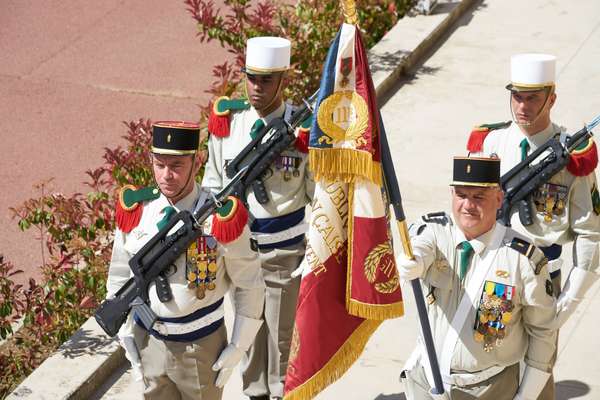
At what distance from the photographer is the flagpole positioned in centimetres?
561

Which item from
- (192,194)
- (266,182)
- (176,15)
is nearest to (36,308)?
(266,182)


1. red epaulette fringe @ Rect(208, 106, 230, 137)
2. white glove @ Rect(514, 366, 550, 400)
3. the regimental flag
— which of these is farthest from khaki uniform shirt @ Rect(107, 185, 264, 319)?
white glove @ Rect(514, 366, 550, 400)

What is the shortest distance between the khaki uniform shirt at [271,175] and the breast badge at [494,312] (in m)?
1.83

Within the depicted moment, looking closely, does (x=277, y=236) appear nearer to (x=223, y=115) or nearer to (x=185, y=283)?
(x=223, y=115)

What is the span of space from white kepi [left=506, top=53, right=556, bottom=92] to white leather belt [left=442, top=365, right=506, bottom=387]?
1745 mm

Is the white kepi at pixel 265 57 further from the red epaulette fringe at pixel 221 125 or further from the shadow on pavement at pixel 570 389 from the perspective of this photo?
the shadow on pavement at pixel 570 389

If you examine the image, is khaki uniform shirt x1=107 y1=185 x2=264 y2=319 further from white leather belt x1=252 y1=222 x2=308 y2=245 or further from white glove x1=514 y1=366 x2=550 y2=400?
white glove x1=514 y1=366 x2=550 y2=400

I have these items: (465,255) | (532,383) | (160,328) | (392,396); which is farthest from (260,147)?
(532,383)

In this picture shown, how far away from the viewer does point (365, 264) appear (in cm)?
580

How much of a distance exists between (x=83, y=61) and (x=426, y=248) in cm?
839

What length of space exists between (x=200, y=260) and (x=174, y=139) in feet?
1.94

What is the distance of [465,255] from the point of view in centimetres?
572

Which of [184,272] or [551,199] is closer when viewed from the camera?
[184,272]

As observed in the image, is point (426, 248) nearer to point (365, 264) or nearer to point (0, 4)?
point (365, 264)
